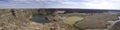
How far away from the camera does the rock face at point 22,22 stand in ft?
4.50

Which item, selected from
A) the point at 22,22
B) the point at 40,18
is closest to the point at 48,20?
the point at 40,18

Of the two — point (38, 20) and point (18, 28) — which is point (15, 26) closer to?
point (18, 28)

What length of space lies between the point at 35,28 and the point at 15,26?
0.13 m

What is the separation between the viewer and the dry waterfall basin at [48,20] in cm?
138

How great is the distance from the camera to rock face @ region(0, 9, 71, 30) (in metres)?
1.37

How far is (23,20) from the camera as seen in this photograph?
55.1 inches

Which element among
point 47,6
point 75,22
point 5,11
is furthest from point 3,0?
point 75,22

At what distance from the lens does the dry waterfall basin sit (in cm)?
138

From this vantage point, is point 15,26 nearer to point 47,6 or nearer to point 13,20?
point 13,20

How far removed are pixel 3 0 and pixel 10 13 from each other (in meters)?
0.10

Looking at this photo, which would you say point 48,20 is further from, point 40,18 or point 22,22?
point 22,22

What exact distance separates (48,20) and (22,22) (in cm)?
18

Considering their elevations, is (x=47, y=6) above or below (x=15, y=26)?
above

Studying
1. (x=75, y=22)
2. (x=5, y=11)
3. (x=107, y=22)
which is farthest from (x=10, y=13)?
(x=107, y=22)
